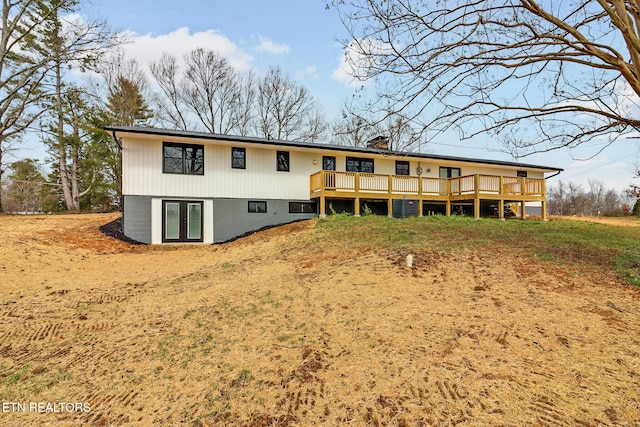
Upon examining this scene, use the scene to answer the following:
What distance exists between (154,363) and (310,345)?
1764mm

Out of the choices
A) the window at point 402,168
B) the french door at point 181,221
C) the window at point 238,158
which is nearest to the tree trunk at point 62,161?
the french door at point 181,221

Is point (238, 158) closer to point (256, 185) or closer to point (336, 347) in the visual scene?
point (256, 185)

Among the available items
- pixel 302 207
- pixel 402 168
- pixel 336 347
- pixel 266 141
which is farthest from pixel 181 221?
pixel 402 168

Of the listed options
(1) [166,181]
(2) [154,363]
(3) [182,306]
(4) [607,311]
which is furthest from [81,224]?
(4) [607,311]

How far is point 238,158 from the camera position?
13.9 metres

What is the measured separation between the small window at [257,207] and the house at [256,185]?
1.8 inches

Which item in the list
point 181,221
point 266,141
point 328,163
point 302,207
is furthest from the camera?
point 328,163

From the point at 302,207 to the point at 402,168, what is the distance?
645cm

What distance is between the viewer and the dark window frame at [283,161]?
14.6 m

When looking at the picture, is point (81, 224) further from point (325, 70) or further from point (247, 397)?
point (247, 397)

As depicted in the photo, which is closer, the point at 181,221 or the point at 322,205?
the point at 181,221

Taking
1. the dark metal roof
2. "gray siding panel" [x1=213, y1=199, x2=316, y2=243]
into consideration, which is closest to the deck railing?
the dark metal roof

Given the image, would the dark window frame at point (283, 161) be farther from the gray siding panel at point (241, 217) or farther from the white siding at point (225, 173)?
the gray siding panel at point (241, 217)

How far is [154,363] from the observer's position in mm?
3436
